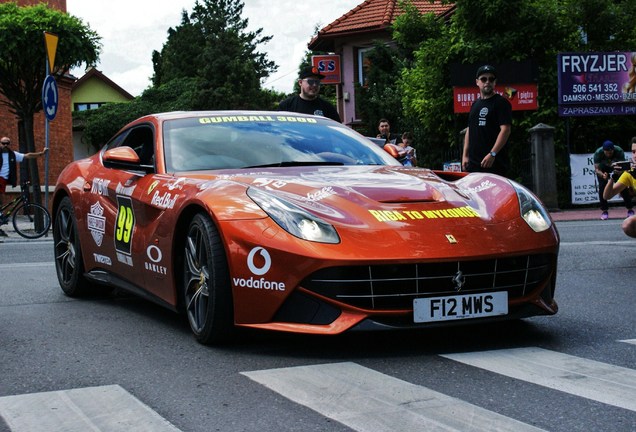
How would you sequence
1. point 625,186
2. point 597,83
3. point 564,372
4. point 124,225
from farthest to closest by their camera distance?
1. point 597,83
2. point 625,186
3. point 124,225
4. point 564,372

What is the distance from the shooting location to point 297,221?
4762mm

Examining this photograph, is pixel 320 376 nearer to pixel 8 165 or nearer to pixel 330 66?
pixel 8 165

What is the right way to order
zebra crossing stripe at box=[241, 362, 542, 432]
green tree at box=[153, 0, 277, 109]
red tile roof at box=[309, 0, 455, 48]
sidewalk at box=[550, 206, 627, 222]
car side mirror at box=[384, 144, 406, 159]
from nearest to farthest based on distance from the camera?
zebra crossing stripe at box=[241, 362, 542, 432] < car side mirror at box=[384, 144, 406, 159] < sidewalk at box=[550, 206, 627, 222] < red tile roof at box=[309, 0, 455, 48] < green tree at box=[153, 0, 277, 109]

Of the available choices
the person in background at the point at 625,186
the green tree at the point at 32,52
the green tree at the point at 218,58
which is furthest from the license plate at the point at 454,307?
the green tree at the point at 218,58

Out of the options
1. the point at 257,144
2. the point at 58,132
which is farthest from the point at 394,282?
the point at 58,132

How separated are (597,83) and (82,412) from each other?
70.2 ft

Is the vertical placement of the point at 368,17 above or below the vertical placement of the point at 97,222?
above

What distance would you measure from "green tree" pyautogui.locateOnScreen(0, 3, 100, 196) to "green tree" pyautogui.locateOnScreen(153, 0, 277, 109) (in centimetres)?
5194

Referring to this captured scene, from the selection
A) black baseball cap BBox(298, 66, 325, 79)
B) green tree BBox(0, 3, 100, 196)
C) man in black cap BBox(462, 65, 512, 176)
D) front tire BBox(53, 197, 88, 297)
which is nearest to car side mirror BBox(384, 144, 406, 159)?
front tire BBox(53, 197, 88, 297)

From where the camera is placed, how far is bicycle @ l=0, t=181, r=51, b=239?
16.3m

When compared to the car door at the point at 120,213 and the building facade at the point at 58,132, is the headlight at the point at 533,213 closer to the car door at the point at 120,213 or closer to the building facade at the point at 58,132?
the car door at the point at 120,213

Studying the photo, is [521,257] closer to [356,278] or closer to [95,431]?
[356,278]

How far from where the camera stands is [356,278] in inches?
183

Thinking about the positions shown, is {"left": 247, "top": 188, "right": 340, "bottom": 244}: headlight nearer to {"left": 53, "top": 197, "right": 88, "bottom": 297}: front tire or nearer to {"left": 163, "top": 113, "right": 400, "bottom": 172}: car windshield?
{"left": 163, "top": 113, "right": 400, "bottom": 172}: car windshield
